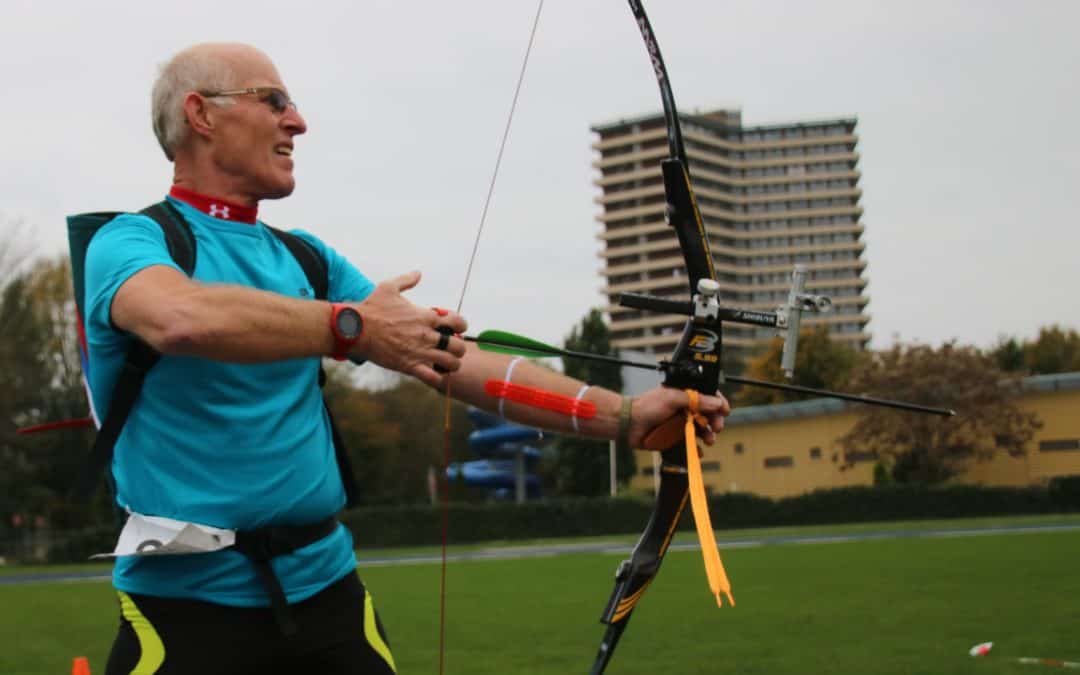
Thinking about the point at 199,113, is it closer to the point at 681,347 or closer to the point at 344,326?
the point at 344,326

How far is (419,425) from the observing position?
236 ft

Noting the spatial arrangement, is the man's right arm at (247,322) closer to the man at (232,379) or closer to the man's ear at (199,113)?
the man at (232,379)

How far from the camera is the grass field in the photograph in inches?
383

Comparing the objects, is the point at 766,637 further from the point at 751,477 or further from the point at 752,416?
the point at 751,477

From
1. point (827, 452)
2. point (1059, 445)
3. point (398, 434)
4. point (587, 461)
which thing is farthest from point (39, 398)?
point (1059, 445)

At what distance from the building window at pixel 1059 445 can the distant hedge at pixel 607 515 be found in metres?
2.24

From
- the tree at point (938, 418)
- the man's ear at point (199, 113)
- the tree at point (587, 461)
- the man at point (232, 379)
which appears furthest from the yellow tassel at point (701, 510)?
the tree at point (587, 461)

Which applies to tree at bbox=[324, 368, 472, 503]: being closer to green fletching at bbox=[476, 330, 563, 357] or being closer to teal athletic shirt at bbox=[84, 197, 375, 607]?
green fletching at bbox=[476, 330, 563, 357]

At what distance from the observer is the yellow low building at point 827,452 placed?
43.1 meters

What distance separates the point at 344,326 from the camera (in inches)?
97.2

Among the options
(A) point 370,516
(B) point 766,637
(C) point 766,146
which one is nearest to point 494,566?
(B) point 766,637

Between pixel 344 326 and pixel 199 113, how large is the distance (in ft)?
2.64

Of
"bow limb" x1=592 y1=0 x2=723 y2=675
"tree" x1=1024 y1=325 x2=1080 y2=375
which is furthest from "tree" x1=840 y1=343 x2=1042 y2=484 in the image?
"bow limb" x1=592 y1=0 x2=723 y2=675

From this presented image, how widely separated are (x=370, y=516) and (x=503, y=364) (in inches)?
1751
